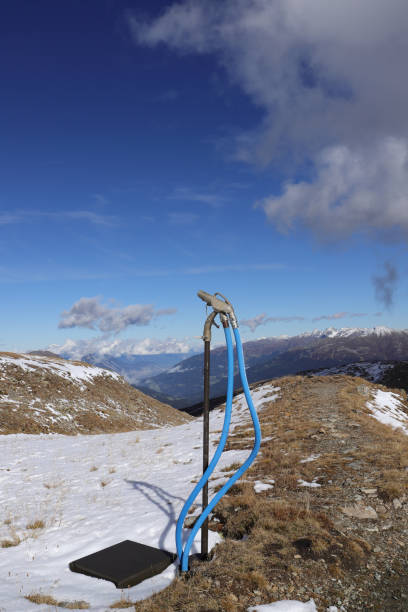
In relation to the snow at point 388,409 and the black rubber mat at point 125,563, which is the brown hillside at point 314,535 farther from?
the snow at point 388,409

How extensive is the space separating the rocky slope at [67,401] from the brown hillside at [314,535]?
27928mm

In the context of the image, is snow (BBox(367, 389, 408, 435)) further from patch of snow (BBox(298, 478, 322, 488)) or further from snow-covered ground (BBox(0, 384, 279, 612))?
patch of snow (BBox(298, 478, 322, 488))

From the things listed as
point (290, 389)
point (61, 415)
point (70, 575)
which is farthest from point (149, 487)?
point (61, 415)

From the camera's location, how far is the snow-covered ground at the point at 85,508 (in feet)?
21.2

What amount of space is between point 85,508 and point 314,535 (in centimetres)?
693

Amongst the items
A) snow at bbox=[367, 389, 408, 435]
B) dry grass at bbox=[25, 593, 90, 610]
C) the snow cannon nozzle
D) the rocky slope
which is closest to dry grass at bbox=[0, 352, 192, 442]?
the rocky slope

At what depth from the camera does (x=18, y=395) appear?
39719mm

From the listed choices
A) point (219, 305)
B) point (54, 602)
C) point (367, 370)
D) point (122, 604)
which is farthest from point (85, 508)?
point (367, 370)

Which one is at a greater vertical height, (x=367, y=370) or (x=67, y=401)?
(x=67, y=401)

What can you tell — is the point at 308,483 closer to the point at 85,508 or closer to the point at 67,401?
the point at 85,508

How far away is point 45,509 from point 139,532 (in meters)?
4.16

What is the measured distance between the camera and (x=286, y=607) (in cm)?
542

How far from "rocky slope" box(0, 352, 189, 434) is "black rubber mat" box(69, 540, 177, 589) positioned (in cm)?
2785

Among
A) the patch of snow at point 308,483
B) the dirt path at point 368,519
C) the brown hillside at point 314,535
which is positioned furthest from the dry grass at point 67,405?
the dirt path at point 368,519
